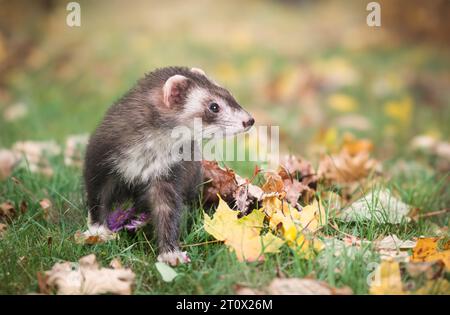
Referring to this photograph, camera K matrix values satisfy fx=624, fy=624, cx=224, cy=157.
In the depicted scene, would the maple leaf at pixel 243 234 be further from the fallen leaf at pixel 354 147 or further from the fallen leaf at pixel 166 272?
the fallen leaf at pixel 354 147

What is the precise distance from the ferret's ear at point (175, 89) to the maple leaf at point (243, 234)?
622mm

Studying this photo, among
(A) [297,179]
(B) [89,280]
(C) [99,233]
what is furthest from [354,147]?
(B) [89,280]

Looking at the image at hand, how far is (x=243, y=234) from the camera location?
3.01 metres

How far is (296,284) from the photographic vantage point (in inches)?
105

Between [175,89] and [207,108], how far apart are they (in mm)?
205

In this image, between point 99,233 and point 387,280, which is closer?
point 387,280

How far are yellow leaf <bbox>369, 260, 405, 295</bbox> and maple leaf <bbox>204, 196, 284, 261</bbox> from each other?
0.48 meters

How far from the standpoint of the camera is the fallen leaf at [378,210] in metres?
3.45

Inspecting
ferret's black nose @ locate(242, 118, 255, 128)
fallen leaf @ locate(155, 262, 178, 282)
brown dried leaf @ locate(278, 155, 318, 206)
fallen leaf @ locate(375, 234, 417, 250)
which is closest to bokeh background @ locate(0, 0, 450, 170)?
brown dried leaf @ locate(278, 155, 318, 206)

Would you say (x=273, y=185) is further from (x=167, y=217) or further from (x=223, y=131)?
(x=167, y=217)

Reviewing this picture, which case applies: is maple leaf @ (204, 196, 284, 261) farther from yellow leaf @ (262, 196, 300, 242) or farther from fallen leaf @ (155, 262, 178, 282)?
fallen leaf @ (155, 262, 178, 282)

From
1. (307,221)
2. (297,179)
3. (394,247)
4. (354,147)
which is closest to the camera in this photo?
(394,247)
